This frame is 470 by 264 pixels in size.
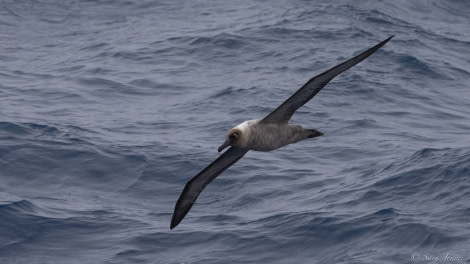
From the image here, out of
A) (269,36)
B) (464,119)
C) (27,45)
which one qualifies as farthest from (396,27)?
(27,45)

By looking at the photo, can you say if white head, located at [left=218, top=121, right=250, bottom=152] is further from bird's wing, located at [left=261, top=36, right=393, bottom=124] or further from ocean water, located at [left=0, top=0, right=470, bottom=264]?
ocean water, located at [left=0, top=0, right=470, bottom=264]

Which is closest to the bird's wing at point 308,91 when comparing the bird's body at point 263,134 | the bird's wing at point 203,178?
→ the bird's body at point 263,134

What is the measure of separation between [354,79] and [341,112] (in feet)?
8.37

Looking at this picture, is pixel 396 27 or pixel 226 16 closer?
pixel 396 27

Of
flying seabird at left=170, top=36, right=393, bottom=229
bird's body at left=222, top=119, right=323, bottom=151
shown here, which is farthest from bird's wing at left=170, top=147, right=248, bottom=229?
bird's body at left=222, top=119, right=323, bottom=151

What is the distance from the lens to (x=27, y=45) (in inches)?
1244

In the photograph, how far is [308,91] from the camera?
12156mm

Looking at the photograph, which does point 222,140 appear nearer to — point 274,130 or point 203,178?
point 203,178

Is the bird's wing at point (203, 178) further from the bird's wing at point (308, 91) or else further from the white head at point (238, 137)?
the bird's wing at point (308, 91)

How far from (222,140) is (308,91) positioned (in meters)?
8.48

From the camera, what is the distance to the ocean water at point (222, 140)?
51.5ft

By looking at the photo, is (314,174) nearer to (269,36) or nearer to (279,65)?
(279,65)

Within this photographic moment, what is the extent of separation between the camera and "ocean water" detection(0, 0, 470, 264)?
15.7 meters

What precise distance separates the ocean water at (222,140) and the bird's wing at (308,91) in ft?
10.7
